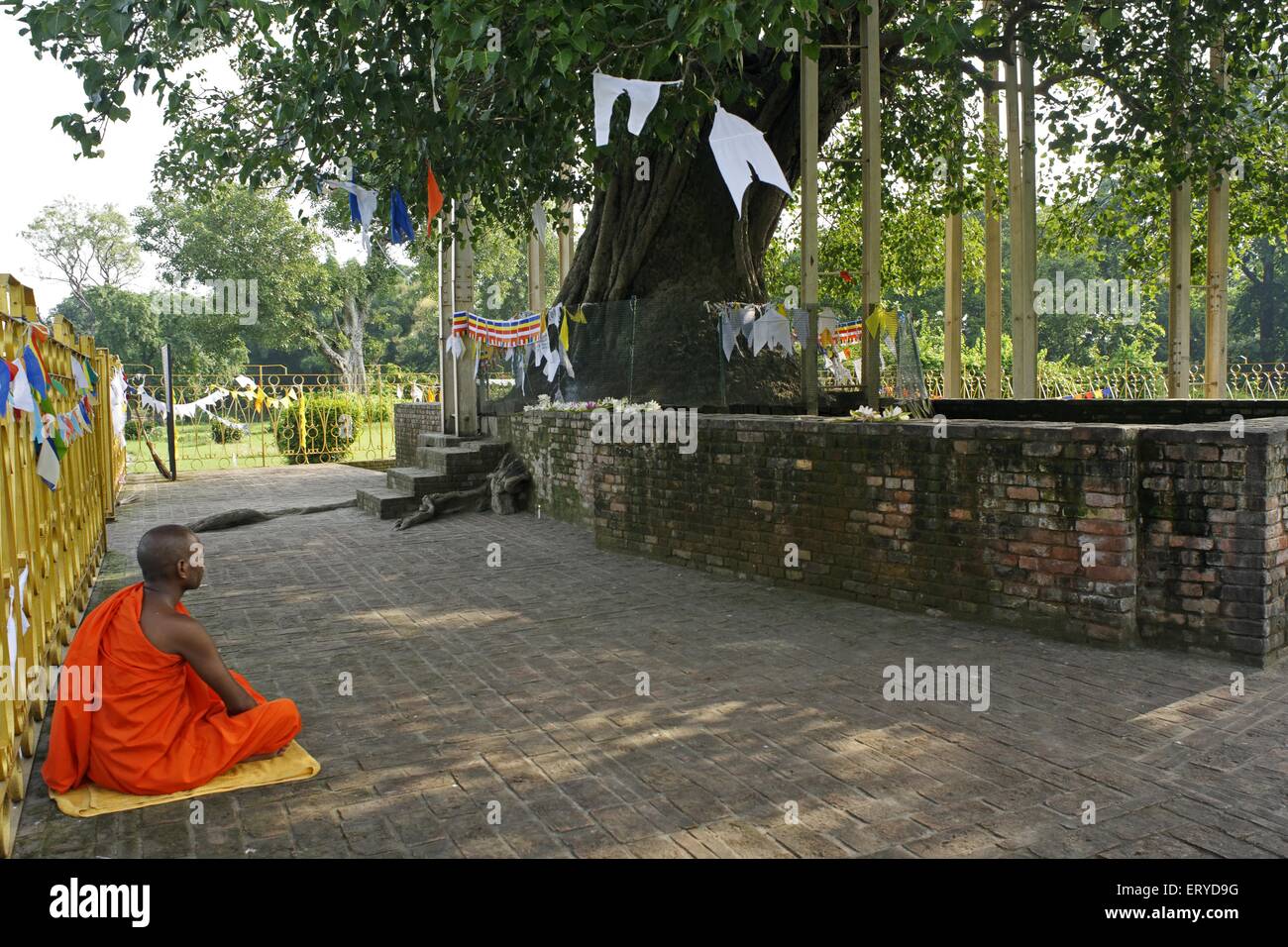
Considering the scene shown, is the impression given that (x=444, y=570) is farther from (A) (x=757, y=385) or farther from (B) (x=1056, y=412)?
(B) (x=1056, y=412)

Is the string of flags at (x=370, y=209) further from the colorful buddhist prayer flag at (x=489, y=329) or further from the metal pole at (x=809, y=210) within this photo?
the metal pole at (x=809, y=210)

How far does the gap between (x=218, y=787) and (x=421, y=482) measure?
9.16 metres

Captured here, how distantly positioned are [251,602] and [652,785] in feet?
15.6

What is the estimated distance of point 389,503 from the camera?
12.6m

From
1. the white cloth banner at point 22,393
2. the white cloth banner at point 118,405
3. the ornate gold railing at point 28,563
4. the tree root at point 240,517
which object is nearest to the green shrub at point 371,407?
the white cloth banner at point 118,405

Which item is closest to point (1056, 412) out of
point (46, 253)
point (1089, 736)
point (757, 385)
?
point (757, 385)

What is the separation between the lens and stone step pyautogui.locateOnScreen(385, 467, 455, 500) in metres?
13.1

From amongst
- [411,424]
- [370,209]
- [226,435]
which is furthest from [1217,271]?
[226,435]

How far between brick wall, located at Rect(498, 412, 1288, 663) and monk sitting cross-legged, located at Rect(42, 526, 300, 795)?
4193mm

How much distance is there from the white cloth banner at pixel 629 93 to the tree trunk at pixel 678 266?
530 cm

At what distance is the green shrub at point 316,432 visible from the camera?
22.0 m

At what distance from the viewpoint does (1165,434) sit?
5738 mm

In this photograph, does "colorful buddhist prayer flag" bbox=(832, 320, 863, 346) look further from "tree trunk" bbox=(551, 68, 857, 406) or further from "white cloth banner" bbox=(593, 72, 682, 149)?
"white cloth banner" bbox=(593, 72, 682, 149)
